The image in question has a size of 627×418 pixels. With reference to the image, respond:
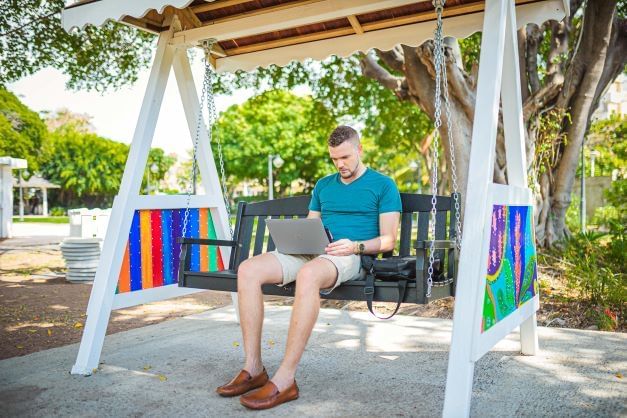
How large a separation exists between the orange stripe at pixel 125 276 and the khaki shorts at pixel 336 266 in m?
1.22

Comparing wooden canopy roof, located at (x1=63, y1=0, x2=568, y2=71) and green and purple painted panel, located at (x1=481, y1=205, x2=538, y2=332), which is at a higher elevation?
wooden canopy roof, located at (x1=63, y1=0, x2=568, y2=71)

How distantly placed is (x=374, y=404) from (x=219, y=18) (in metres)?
3.15

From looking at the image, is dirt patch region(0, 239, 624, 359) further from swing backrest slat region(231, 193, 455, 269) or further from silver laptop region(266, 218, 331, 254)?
silver laptop region(266, 218, 331, 254)

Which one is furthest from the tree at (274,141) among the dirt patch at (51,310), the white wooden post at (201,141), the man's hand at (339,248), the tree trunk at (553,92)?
the man's hand at (339,248)

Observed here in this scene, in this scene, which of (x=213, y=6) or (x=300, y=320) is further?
(x=213, y=6)

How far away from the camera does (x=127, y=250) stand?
14.2ft

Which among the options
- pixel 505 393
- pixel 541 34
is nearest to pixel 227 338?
pixel 505 393

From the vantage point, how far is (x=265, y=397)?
3166mm

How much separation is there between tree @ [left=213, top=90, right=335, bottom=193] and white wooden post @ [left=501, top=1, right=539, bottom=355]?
3857 cm

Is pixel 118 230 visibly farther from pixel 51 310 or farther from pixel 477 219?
pixel 51 310

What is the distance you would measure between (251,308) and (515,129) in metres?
2.10

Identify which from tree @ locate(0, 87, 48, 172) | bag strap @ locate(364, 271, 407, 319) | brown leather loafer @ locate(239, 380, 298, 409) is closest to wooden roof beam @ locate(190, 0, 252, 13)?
bag strap @ locate(364, 271, 407, 319)

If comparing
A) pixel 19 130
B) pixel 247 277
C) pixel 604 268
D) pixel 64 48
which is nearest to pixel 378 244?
pixel 247 277

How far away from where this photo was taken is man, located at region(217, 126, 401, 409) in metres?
3.25
